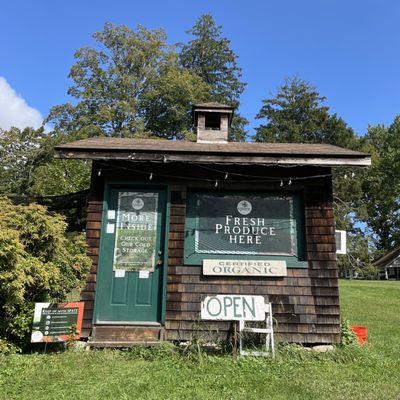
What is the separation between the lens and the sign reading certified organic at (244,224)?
612 cm

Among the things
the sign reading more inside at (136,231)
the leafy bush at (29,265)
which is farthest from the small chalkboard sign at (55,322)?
the sign reading more inside at (136,231)

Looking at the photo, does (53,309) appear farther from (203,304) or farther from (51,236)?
(203,304)

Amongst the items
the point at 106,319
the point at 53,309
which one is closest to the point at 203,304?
the point at 106,319

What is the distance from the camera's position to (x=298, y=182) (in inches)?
248

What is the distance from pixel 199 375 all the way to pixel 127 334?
1.65 m

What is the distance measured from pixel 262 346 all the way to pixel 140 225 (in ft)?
8.34

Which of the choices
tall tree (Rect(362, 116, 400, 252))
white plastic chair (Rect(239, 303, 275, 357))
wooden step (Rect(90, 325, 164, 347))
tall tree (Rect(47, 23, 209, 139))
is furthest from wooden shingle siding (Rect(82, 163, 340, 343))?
tall tree (Rect(362, 116, 400, 252))

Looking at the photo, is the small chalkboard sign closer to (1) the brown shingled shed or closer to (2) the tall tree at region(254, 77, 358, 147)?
(1) the brown shingled shed

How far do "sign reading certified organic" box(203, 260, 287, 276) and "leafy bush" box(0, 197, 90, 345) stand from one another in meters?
1.85

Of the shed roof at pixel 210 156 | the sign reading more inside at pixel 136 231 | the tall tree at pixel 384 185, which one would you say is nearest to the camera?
the shed roof at pixel 210 156

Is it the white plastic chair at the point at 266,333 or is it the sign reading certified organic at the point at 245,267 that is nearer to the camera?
the white plastic chair at the point at 266,333

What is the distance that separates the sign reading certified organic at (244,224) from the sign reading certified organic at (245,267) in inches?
6.9

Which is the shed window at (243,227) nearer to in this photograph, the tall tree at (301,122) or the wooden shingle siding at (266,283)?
the wooden shingle siding at (266,283)

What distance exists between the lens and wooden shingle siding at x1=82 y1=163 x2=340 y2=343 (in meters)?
5.78
